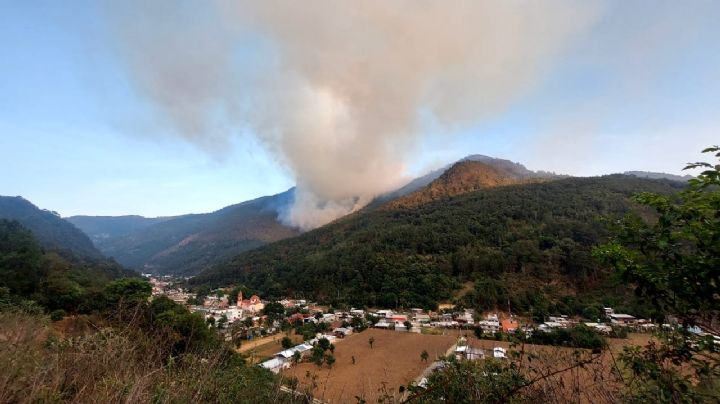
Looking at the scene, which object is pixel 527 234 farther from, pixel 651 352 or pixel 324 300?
pixel 651 352

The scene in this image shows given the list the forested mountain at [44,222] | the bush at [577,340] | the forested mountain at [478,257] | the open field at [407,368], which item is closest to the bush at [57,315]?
the open field at [407,368]

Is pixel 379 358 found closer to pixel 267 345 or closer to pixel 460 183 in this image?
pixel 267 345

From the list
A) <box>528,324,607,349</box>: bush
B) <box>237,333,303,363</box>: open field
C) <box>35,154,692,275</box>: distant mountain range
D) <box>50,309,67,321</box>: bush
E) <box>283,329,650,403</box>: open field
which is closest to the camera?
<box>283,329,650,403</box>: open field

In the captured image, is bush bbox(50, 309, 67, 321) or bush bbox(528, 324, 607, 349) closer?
bush bbox(528, 324, 607, 349)

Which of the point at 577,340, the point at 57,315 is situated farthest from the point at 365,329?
the point at 577,340

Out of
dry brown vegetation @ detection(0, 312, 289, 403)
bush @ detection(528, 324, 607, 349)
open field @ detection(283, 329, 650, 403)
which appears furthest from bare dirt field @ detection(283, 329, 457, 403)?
dry brown vegetation @ detection(0, 312, 289, 403)

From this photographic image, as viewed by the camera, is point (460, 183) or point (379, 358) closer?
point (379, 358)

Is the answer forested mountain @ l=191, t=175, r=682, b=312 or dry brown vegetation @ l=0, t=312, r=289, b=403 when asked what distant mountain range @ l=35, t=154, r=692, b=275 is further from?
dry brown vegetation @ l=0, t=312, r=289, b=403
